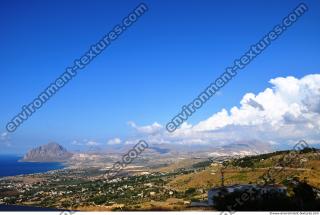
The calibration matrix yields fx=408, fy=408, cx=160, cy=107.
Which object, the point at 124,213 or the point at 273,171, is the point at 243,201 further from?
the point at 273,171

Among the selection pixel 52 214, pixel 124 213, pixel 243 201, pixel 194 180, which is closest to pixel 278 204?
pixel 243 201

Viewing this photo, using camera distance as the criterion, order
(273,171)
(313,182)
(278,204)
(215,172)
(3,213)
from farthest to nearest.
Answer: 1. (215,172)
2. (273,171)
3. (313,182)
4. (278,204)
5. (3,213)

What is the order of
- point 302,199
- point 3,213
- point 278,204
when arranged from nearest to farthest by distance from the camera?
point 3,213, point 278,204, point 302,199

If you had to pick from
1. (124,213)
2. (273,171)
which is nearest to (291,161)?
(273,171)

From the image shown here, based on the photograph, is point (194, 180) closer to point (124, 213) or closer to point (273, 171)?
point (273, 171)

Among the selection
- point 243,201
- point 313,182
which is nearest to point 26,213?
point 243,201

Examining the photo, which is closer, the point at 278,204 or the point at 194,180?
the point at 278,204

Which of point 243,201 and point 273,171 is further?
point 273,171

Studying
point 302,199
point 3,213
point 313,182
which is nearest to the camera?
point 3,213

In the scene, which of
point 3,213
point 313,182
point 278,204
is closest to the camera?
point 3,213
